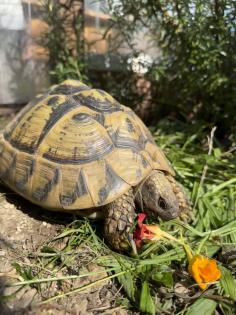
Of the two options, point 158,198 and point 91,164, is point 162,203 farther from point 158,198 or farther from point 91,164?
point 91,164

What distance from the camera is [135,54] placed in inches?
146

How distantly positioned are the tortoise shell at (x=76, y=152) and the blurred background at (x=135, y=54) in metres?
1.01

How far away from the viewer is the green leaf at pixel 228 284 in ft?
6.73

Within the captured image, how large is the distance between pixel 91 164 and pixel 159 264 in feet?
2.16

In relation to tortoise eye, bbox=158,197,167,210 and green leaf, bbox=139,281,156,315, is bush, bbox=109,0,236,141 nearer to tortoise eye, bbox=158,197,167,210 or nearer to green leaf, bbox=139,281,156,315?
tortoise eye, bbox=158,197,167,210

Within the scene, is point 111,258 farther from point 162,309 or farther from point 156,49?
point 156,49

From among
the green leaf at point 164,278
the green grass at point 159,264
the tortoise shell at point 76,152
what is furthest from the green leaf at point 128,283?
the tortoise shell at point 76,152

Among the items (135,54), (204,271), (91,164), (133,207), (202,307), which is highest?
(135,54)

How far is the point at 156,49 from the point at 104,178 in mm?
2256

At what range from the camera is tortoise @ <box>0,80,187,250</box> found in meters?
2.32

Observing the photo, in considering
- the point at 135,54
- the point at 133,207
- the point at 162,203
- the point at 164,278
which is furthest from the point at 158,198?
the point at 135,54

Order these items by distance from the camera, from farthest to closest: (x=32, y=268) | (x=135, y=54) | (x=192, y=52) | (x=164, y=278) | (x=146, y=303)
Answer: (x=135, y=54) < (x=192, y=52) < (x=32, y=268) < (x=164, y=278) < (x=146, y=303)

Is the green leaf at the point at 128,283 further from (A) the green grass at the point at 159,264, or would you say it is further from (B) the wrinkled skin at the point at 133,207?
(B) the wrinkled skin at the point at 133,207

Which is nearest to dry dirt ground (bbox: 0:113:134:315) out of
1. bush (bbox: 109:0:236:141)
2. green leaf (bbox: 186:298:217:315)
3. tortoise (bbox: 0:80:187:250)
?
tortoise (bbox: 0:80:187:250)
